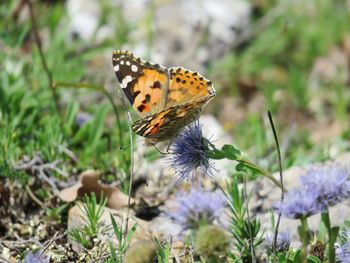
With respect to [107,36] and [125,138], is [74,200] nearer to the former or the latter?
[125,138]

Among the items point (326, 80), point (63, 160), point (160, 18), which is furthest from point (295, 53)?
point (63, 160)

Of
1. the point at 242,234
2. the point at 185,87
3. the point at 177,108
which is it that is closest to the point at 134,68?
the point at 185,87

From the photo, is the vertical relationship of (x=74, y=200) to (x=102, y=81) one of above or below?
below

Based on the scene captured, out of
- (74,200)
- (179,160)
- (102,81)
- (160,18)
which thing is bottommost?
(179,160)

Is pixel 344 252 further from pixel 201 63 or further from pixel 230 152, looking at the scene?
pixel 201 63

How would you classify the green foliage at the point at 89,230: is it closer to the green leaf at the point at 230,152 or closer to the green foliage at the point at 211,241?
the green leaf at the point at 230,152

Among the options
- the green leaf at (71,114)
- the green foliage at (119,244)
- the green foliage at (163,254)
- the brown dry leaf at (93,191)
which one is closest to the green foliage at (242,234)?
the green foliage at (163,254)
